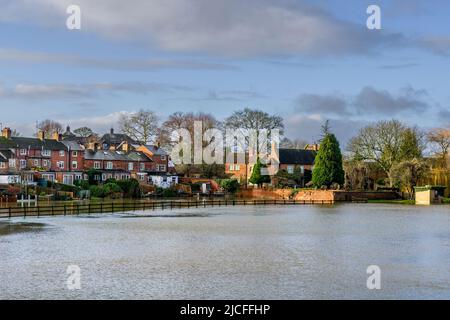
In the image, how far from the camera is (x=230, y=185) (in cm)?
10244

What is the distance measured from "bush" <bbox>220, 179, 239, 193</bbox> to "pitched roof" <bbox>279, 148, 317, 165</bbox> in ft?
51.5

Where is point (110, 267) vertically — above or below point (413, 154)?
below

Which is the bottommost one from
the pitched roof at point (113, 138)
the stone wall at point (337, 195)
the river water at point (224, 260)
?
the river water at point (224, 260)

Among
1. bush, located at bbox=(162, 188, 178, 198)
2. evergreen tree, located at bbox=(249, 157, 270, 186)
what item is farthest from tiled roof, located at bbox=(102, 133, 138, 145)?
evergreen tree, located at bbox=(249, 157, 270, 186)

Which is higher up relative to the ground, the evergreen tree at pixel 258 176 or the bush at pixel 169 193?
the evergreen tree at pixel 258 176

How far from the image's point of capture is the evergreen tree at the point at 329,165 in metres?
85.6

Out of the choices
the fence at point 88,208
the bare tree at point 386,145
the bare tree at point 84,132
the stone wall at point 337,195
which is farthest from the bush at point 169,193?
the bare tree at point 84,132

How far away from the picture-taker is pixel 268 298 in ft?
61.1

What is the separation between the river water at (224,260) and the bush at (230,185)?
58.4m

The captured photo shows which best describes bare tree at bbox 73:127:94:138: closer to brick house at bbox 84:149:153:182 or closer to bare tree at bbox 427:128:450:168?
brick house at bbox 84:149:153:182
